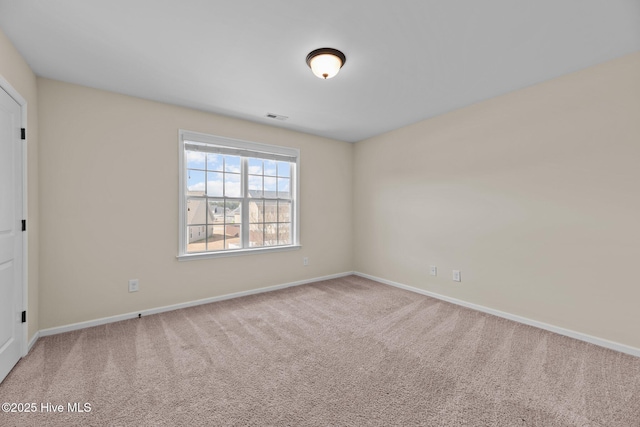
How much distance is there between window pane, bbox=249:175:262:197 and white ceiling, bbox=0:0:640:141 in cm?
123

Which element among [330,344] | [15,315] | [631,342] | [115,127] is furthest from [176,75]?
[631,342]

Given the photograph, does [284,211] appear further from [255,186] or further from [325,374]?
[325,374]

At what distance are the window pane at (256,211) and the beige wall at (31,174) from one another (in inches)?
89.1

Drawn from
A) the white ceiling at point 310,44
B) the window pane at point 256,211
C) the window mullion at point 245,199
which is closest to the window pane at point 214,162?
the window mullion at point 245,199

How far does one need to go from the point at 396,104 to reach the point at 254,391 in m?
3.33

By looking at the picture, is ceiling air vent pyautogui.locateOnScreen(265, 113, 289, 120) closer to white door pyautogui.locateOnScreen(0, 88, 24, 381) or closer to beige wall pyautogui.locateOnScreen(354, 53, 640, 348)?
beige wall pyautogui.locateOnScreen(354, 53, 640, 348)

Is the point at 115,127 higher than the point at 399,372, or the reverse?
the point at 115,127

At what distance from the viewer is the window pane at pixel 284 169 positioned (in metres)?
4.37

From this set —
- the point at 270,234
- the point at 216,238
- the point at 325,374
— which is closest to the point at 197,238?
the point at 216,238

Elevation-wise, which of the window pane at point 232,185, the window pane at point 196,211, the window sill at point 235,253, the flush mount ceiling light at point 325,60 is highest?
the flush mount ceiling light at point 325,60

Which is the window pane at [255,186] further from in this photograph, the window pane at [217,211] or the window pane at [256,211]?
the window pane at [217,211]

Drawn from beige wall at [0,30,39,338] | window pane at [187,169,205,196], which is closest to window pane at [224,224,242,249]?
window pane at [187,169,205,196]

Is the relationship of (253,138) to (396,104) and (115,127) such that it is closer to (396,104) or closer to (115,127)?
(115,127)

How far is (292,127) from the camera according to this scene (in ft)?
14.0
